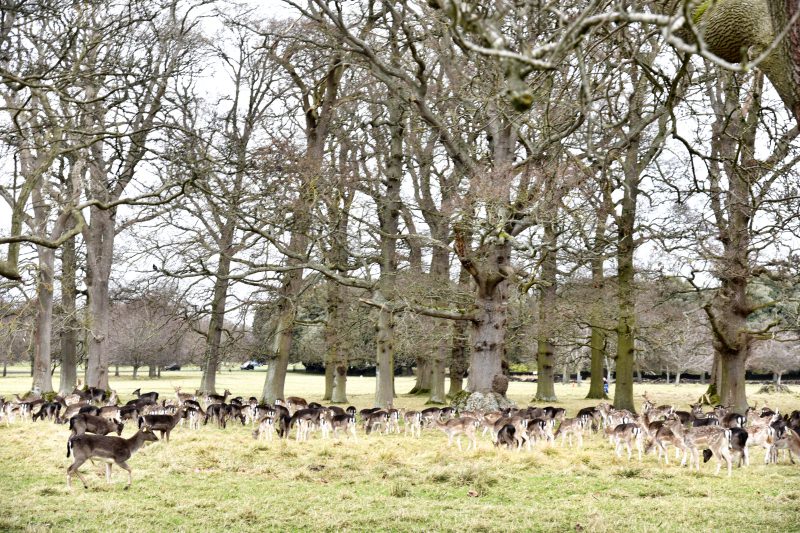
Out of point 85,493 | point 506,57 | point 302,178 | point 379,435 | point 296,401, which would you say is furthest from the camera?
point 296,401

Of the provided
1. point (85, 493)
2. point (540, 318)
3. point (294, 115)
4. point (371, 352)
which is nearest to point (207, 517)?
point (85, 493)

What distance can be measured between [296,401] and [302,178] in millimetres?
5935

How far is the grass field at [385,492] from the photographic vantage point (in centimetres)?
794

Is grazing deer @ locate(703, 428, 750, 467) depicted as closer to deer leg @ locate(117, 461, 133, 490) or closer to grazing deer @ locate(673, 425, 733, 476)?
grazing deer @ locate(673, 425, 733, 476)

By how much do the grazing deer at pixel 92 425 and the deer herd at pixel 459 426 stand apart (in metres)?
0.02

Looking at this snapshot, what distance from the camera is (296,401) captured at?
20.1 m

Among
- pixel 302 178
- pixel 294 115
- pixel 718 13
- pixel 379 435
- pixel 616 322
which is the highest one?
pixel 294 115

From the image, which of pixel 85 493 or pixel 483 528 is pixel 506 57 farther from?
pixel 85 493

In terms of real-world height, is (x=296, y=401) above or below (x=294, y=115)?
below

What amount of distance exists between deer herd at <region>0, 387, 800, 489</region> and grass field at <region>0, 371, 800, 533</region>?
403 millimetres

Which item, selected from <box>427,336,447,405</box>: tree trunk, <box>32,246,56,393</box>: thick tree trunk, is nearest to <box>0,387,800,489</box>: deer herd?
<box>32,246,56,393</box>: thick tree trunk

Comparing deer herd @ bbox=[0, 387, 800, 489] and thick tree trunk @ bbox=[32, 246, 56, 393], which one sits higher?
thick tree trunk @ bbox=[32, 246, 56, 393]

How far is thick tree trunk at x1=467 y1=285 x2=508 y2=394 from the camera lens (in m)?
19.9

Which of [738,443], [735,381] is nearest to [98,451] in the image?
[738,443]
